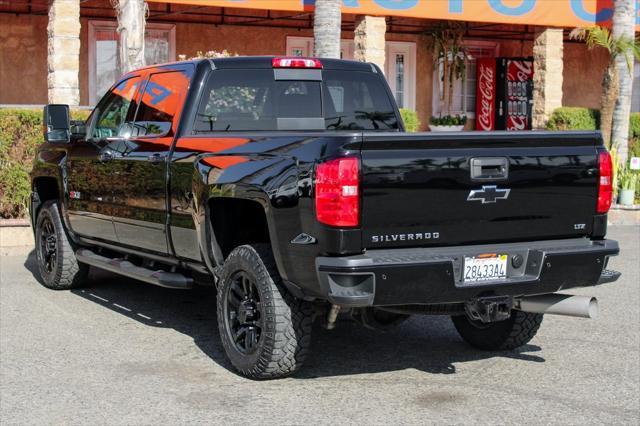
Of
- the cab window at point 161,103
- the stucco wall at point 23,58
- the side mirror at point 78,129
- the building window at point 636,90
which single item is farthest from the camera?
the building window at point 636,90

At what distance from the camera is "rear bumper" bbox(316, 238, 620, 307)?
5.18 metres

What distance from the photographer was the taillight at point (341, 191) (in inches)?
202

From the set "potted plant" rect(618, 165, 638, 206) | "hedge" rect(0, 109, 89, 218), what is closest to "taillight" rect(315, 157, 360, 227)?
"hedge" rect(0, 109, 89, 218)

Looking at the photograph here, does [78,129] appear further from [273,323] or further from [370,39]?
[370,39]

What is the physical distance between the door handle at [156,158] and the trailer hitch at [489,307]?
95.6 inches

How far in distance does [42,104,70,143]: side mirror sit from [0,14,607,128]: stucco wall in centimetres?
1112

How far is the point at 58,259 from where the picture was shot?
8.73m

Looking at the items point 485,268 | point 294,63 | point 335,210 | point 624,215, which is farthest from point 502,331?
point 624,215

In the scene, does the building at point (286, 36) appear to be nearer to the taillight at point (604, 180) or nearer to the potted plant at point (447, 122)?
the potted plant at point (447, 122)

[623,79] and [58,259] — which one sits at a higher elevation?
[623,79]

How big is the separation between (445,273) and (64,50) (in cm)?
1174

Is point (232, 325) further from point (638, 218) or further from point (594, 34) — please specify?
point (594, 34)

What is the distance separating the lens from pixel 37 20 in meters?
18.8

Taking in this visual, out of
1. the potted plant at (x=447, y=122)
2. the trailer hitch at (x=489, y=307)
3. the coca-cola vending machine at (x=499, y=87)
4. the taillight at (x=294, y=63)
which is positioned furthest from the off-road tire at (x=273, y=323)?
the coca-cola vending machine at (x=499, y=87)
